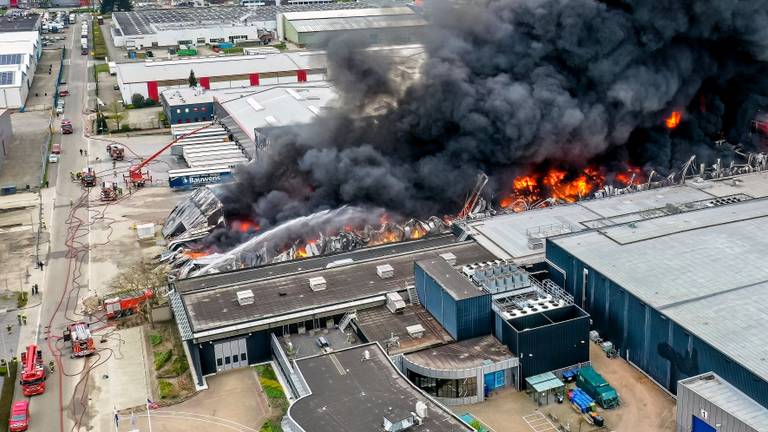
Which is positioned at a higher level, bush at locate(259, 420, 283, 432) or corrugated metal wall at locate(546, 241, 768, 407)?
corrugated metal wall at locate(546, 241, 768, 407)

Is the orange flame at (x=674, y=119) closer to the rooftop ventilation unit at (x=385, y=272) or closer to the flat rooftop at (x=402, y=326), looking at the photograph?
the rooftop ventilation unit at (x=385, y=272)

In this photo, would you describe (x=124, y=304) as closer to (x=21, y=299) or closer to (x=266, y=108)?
(x=21, y=299)

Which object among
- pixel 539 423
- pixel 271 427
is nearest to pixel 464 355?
pixel 539 423

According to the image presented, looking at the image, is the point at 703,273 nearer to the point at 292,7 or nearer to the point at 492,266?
the point at 492,266

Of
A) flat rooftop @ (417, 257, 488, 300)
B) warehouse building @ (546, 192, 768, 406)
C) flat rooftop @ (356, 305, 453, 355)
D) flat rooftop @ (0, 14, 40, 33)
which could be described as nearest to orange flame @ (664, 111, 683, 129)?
warehouse building @ (546, 192, 768, 406)

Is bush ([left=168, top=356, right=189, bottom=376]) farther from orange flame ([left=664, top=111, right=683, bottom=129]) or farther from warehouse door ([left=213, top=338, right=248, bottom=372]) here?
orange flame ([left=664, top=111, right=683, bottom=129])

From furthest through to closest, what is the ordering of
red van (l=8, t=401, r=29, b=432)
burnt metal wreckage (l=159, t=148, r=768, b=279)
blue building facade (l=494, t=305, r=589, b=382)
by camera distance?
1. burnt metal wreckage (l=159, t=148, r=768, b=279)
2. blue building facade (l=494, t=305, r=589, b=382)
3. red van (l=8, t=401, r=29, b=432)
